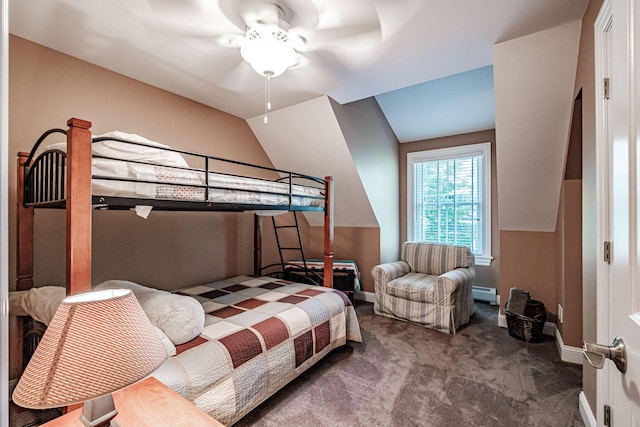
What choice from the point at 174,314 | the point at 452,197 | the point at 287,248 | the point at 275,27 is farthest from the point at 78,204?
the point at 452,197

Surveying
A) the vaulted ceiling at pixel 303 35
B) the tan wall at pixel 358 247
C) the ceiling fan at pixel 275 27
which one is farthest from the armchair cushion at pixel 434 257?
the ceiling fan at pixel 275 27

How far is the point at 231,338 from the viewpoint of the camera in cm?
164

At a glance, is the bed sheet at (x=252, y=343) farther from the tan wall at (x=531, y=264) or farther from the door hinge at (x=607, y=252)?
the tan wall at (x=531, y=264)

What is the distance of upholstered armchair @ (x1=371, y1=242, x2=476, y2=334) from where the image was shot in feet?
9.53

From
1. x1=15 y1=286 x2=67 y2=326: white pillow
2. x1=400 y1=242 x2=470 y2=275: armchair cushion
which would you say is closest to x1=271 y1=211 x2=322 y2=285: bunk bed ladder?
x1=400 y1=242 x2=470 y2=275: armchair cushion

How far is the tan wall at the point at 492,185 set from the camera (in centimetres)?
376

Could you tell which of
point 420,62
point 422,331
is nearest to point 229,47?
point 420,62

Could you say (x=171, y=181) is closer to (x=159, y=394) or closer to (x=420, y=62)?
(x=159, y=394)

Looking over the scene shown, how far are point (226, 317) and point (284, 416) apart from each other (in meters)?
0.68

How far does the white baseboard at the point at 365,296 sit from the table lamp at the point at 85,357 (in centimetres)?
341

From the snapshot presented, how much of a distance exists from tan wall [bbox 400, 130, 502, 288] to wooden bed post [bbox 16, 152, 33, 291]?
399cm

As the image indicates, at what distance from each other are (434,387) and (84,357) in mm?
2047

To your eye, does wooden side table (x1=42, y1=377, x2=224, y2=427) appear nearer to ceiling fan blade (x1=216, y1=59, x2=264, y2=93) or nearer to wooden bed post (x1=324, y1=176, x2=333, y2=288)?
wooden bed post (x1=324, y1=176, x2=333, y2=288)

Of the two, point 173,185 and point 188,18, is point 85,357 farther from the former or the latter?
point 188,18
